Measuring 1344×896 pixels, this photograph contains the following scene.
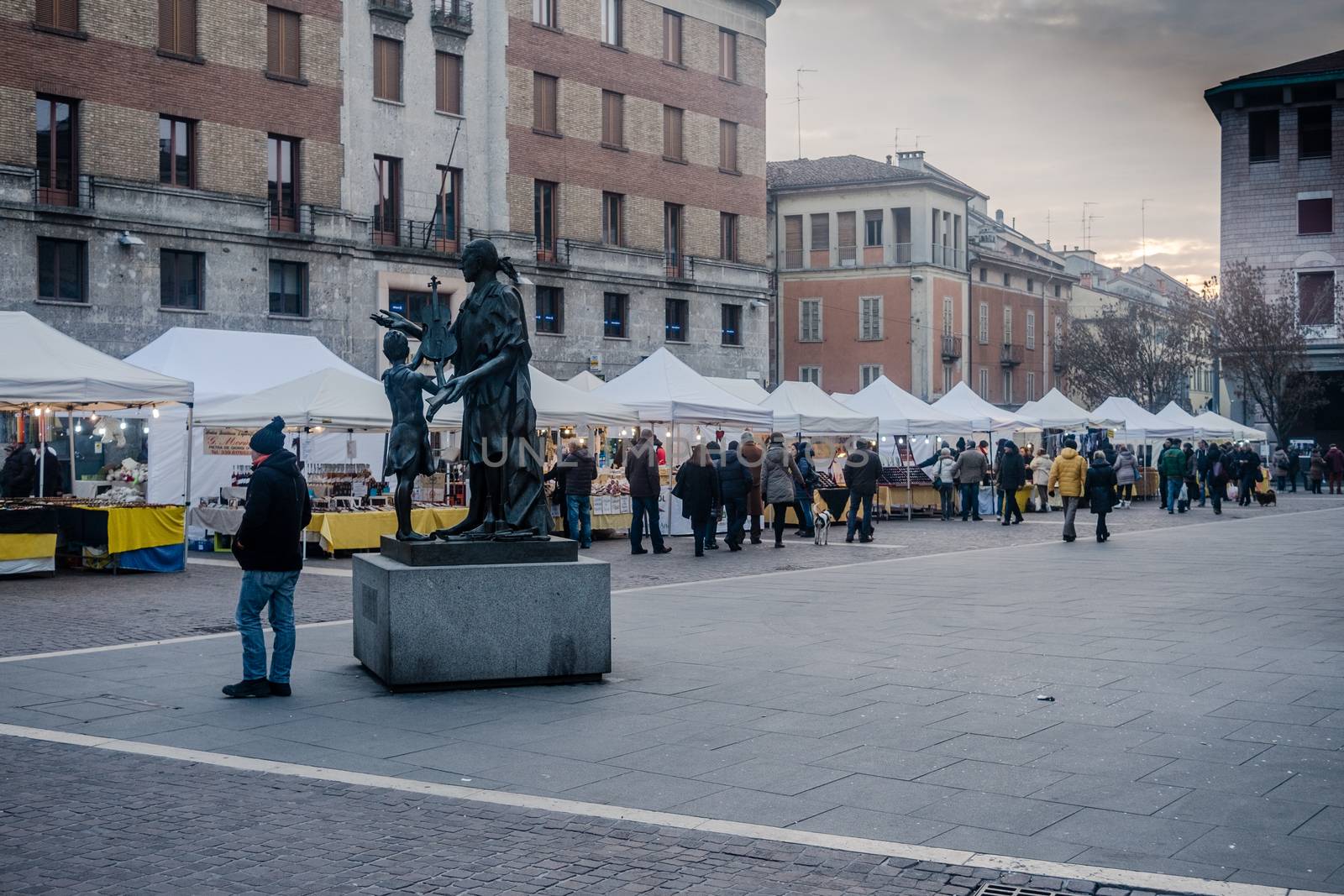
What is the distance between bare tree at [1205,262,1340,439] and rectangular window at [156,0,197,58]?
35405mm

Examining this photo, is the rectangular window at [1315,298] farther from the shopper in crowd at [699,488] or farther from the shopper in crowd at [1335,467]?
the shopper in crowd at [699,488]

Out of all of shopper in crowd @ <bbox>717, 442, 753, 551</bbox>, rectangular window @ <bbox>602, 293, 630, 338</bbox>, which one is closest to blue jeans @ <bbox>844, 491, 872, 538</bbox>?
shopper in crowd @ <bbox>717, 442, 753, 551</bbox>

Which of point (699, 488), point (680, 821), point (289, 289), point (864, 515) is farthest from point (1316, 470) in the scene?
point (680, 821)

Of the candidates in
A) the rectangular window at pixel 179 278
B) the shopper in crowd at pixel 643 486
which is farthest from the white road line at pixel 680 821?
the rectangular window at pixel 179 278

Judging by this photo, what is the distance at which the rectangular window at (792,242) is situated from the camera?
59719 mm

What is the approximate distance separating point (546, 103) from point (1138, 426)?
18.8 meters

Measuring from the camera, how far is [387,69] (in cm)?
3244

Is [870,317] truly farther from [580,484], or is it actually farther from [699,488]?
[580,484]

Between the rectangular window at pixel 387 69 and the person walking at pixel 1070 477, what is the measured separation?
61.5 ft

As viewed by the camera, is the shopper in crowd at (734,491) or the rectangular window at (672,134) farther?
the rectangular window at (672,134)

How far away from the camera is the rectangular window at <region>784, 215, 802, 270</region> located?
59719mm

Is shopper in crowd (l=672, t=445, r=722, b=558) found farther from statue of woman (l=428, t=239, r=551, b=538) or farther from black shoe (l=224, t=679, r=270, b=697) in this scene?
black shoe (l=224, t=679, r=270, b=697)

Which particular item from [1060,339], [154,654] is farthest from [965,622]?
[1060,339]

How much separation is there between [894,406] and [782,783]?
2390 centimetres
